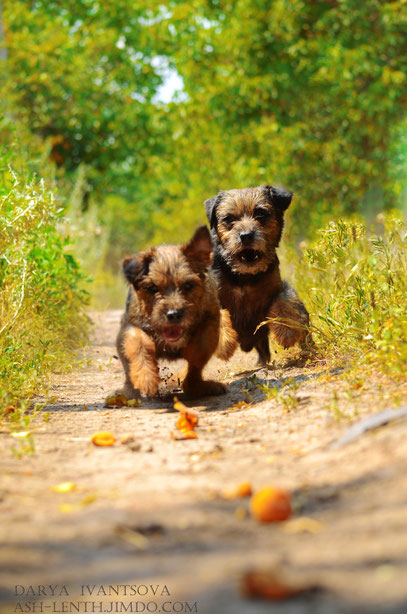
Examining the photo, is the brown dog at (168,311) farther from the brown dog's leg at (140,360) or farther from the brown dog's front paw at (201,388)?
the brown dog's front paw at (201,388)

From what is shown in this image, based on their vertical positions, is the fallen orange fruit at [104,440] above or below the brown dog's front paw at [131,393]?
above

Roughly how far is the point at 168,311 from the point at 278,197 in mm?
2206

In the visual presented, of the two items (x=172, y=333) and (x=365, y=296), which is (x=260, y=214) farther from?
(x=172, y=333)

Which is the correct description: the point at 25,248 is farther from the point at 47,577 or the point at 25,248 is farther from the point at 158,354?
the point at 47,577

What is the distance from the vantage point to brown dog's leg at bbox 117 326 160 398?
500 centimetres

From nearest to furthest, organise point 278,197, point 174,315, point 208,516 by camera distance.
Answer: point 208,516, point 174,315, point 278,197

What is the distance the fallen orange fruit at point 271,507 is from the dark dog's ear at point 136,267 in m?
2.94

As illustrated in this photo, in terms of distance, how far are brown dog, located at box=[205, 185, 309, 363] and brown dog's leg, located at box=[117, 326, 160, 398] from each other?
1.33 metres

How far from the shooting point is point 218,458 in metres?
3.49

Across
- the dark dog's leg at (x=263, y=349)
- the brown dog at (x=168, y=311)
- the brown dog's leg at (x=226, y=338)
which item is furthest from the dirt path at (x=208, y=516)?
the dark dog's leg at (x=263, y=349)

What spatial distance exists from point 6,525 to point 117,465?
934 millimetres

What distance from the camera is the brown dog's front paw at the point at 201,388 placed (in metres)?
5.74

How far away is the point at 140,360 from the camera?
202 inches

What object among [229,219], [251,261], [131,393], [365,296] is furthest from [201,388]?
[229,219]
